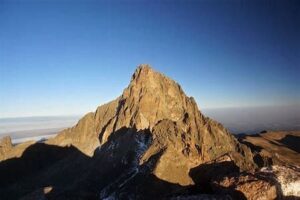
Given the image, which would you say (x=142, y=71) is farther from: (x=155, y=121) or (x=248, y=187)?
(x=248, y=187)

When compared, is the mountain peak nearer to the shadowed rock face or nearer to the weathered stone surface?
the shadowed rock face

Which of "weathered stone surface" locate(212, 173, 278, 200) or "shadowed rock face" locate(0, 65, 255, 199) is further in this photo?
"shadowed rock face" locate(0, 65, 255, 199)

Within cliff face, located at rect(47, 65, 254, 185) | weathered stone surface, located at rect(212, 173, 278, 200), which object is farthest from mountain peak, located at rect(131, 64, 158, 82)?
weathered stone surface, located at rect(212, 173, 278, 200)

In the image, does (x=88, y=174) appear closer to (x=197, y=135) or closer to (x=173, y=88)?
(x=197, y=135)

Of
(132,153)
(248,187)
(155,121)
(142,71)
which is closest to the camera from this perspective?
(248,187)

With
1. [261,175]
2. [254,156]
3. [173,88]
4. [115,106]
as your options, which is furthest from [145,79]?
[261,175]

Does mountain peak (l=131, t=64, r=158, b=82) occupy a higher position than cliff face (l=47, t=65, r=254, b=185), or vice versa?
mountain peak (l=131, t=64, r=158, b=82)

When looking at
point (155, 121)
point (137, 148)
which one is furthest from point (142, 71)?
point (137, 148)
